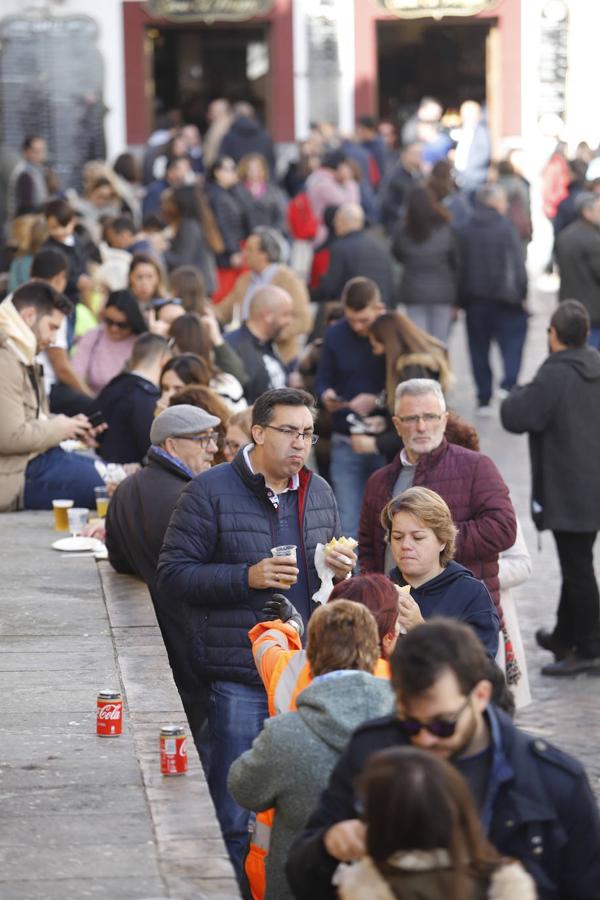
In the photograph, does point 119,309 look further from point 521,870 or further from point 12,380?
point 521,870

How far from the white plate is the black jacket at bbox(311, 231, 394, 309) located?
218 inches

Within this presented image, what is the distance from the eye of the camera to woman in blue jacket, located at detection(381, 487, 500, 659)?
21.6 feet

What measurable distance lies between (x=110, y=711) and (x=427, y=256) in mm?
10379

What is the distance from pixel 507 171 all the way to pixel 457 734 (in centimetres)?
1722

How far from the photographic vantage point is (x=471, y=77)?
3591 centimetres

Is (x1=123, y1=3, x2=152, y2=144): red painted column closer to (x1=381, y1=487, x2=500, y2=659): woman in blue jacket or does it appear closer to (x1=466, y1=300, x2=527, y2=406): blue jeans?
(x1=466, y1=300, x2=527, y2=406): blue jeans

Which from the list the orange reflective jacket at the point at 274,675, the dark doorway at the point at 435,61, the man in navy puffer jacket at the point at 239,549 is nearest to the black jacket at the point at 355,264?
the man in navy puffer jacket at the point at 239,549

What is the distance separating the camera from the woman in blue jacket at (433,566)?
6.58 m

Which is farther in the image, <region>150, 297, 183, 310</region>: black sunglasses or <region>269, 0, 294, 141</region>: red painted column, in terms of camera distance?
<region>269, 0, 294, 141</region>: red painted column

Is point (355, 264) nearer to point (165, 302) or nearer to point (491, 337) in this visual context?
point (165, 302)

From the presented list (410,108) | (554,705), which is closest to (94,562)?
(554,705)

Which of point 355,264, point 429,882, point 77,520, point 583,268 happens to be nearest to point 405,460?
point 77,520

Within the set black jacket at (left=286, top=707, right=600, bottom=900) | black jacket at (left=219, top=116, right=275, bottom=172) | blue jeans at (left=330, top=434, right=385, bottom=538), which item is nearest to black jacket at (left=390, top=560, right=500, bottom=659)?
black jacket at (left=286, top=707, right=600, bottom=900)

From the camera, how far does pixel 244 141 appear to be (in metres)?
25.1
